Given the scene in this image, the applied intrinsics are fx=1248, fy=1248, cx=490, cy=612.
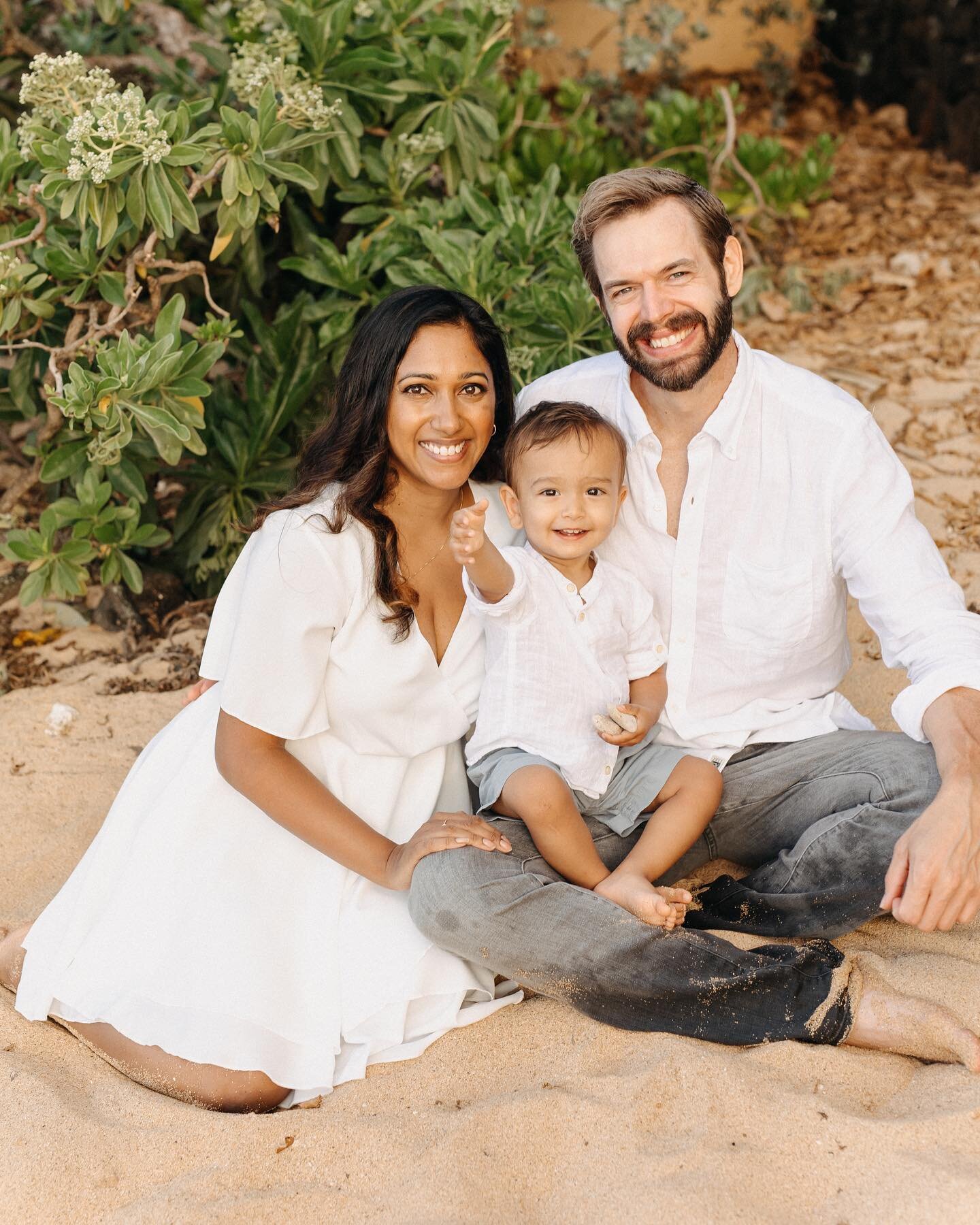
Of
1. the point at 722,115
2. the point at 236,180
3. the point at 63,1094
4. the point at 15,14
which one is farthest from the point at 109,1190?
the point at 722,115

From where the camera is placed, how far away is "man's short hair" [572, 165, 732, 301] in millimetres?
2703

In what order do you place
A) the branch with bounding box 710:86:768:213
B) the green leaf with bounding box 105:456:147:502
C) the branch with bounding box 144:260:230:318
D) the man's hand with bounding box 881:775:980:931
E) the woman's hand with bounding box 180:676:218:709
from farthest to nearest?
the branch with bounding box 710:86:768:213
the green leaf with bounding box 105:456:147:502
the branch with bounding box 144:260:230:318
the woman's hand with bounding box 180:676:218:709
the man's hand with bounding box 881:775:980:931

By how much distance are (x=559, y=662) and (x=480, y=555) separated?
30cm

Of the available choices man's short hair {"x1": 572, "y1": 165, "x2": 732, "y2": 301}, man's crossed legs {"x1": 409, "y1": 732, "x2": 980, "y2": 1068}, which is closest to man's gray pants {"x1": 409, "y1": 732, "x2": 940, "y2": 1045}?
man's crossed legs {"x1": 409, "y1": 732, "x2": 980, "y2": 1068}

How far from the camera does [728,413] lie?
2.69 meters

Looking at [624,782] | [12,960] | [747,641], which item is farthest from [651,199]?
[12,960]

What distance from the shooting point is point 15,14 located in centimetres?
415

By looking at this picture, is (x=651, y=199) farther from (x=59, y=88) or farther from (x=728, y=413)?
(x=59, y=88)

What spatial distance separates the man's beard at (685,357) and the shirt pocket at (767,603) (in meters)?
0.40

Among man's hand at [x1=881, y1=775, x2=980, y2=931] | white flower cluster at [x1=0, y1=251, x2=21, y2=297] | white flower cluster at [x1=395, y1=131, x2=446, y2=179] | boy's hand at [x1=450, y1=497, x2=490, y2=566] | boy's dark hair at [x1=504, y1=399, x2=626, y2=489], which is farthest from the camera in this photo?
white flower cluster at [x1=395, y1=131, x2=446, y2=179]

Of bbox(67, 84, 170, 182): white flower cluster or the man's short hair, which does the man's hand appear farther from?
bbox(67, 84, 170, 182): white flower cluster

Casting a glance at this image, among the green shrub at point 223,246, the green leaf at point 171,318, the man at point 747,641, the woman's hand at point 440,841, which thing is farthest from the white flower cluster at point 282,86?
the woman's hand at point 440,841

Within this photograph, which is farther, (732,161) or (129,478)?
(732,161)

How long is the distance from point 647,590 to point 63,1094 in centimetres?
156
